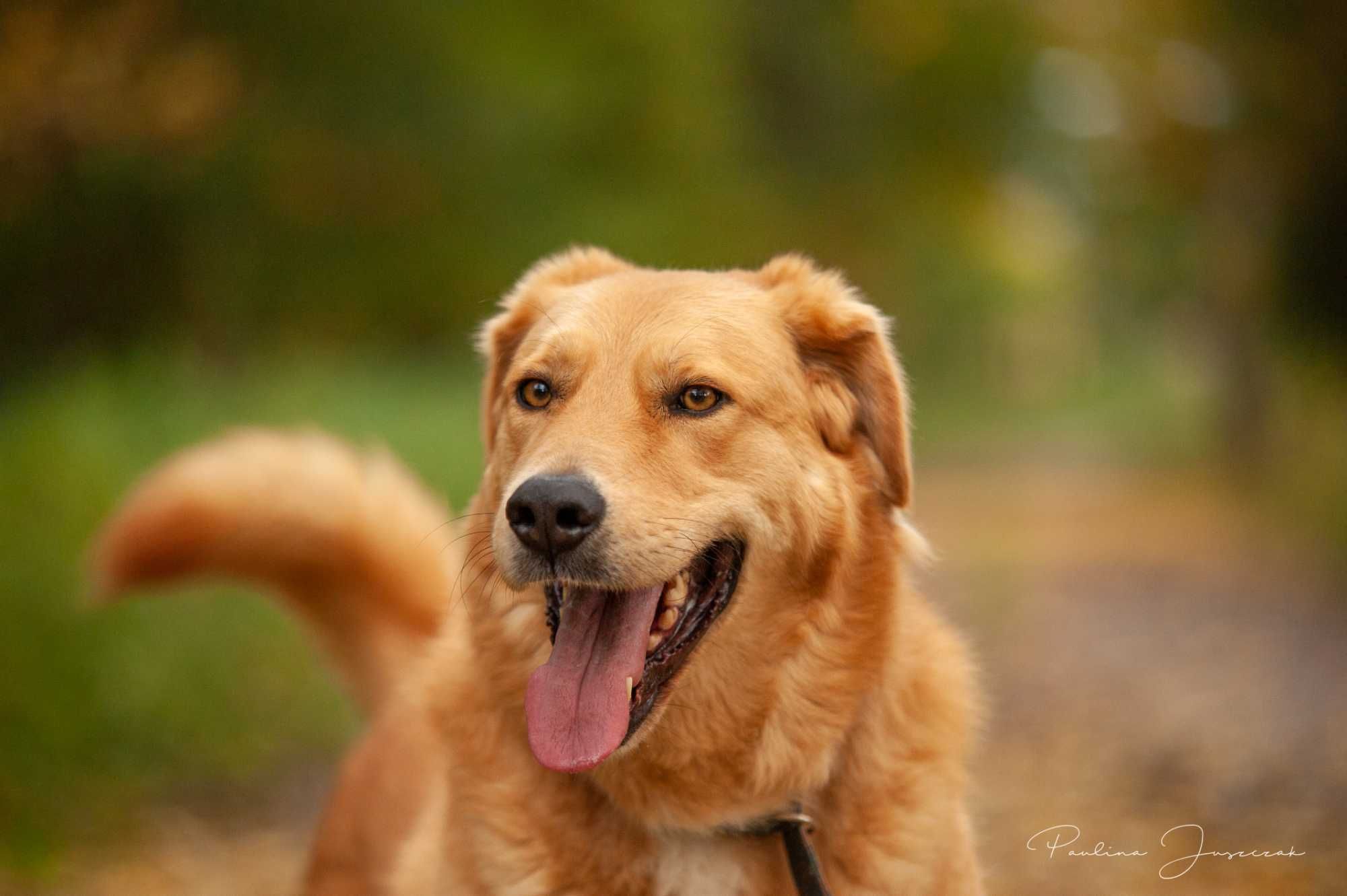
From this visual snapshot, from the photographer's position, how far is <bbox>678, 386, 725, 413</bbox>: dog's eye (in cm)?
270

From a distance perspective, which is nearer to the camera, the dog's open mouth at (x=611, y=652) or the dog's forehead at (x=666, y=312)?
the dog's open mouth at (x=611, y=652)

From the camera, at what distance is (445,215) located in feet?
38.0

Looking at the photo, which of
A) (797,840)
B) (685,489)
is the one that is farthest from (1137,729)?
(685,489)

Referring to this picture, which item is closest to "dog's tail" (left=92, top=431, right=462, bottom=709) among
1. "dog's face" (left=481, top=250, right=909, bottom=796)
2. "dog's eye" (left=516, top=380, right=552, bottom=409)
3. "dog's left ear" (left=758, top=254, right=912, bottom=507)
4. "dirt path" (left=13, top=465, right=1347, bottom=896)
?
"dog's face" (left=481, top=250, right=909, bottom=796)

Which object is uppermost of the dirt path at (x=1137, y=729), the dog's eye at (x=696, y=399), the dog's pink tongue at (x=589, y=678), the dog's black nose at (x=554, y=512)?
the dog's eye at (x=696, y=399)

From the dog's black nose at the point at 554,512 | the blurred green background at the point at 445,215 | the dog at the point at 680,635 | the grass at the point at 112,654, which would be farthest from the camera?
the blurred green background at the point at 445,215

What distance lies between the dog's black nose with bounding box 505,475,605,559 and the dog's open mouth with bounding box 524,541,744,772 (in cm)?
15

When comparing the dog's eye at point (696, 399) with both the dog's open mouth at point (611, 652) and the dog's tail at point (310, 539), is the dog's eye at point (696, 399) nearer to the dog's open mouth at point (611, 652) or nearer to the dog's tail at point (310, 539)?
the dog's open mouth at point (611, 652)

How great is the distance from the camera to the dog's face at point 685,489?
7.97ft

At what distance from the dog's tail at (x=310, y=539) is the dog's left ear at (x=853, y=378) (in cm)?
132

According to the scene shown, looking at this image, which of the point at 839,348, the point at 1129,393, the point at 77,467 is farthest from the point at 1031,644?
the point at 1129,393
